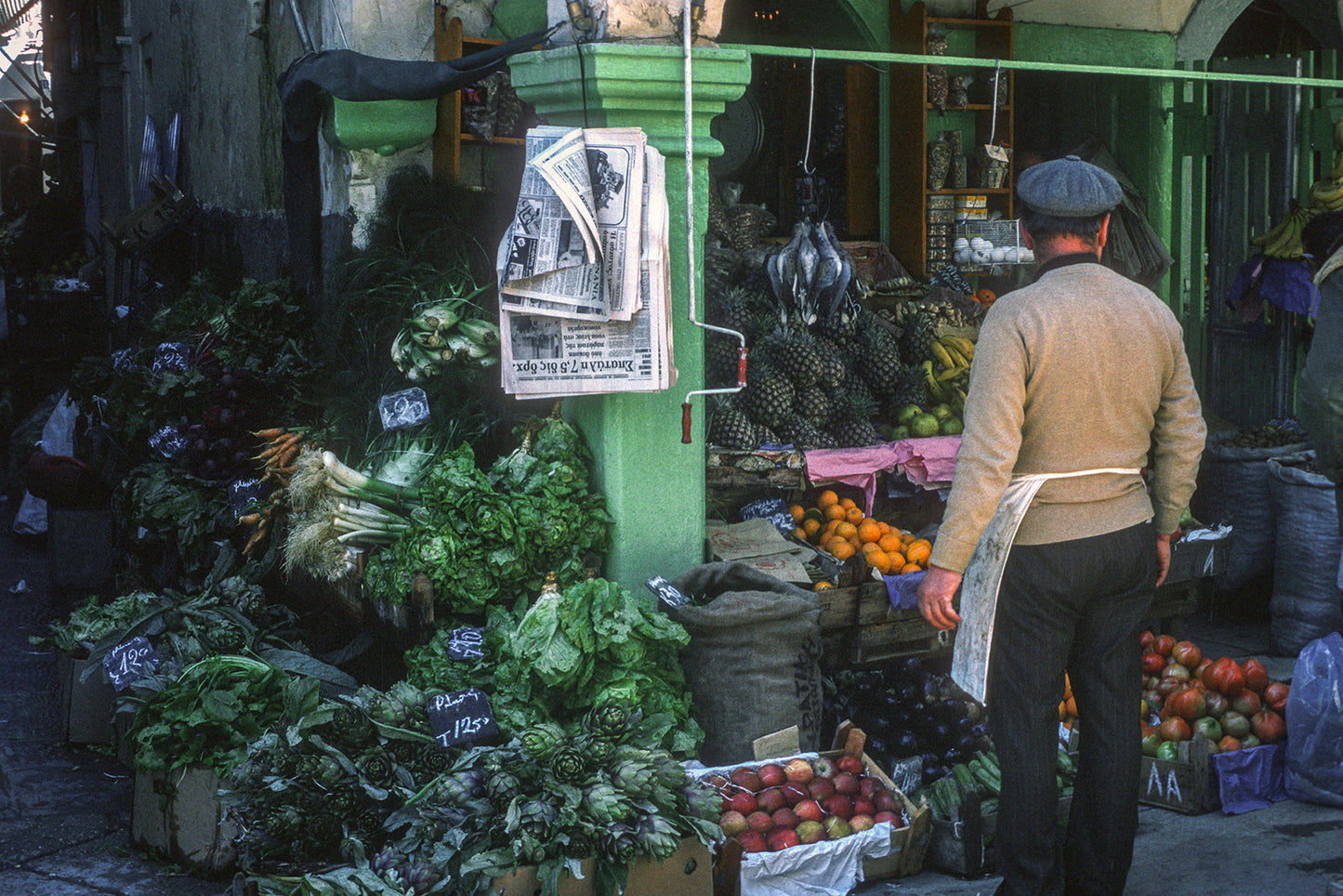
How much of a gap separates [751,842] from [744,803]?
144mm

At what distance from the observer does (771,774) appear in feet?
13.2

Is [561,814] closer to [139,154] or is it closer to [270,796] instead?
[270,796]

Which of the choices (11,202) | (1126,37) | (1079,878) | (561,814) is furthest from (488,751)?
(11,202)

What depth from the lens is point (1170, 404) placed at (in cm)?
352

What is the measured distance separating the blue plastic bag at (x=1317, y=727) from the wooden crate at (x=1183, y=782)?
313mm

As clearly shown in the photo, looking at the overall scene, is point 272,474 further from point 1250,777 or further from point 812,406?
point 1250,777

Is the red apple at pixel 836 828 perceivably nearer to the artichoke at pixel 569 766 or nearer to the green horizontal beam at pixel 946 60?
the artichoke at pixel 569 766

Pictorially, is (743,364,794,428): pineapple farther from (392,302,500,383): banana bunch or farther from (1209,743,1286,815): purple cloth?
(1209,743,1286,815): purple cloth

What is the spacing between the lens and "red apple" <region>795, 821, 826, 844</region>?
379cm

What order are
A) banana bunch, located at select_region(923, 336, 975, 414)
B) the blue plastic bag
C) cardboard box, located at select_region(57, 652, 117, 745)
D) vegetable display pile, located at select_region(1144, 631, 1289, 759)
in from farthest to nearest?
banana bunch, located at select_region(923, 336, 975, 414)
cardboard box, located at select_region(57, 652, 117, 745)
vegetable display pile, located at select_region(1144, 631, 1289, 759)
the blue plastic bag

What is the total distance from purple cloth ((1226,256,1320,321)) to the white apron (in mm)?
4538

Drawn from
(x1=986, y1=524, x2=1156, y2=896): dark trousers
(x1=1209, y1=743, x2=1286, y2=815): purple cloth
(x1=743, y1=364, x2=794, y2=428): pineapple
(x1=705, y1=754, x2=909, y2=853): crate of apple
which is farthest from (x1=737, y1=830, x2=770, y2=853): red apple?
(x1=743, y1=364, x2=794, y2=428): pineapple

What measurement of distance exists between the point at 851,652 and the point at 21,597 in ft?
17.3

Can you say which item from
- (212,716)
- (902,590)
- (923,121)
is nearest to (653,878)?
(212,716)
